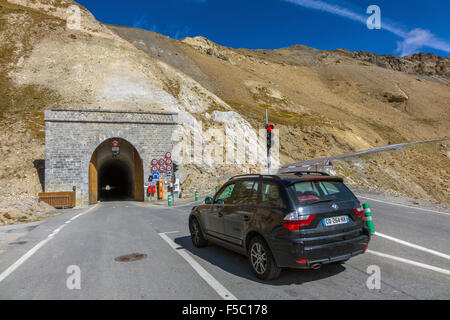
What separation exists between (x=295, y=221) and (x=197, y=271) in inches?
84.5

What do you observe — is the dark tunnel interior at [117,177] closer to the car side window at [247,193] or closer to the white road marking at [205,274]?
the white road marking at [205,274]

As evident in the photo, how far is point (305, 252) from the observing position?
4.22 meters

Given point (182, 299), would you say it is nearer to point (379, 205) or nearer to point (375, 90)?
point (379, 205)

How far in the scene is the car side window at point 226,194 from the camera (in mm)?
5979

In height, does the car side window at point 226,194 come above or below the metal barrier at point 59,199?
above

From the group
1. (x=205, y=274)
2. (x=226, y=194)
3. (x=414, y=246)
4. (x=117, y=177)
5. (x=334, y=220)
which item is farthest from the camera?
(x=117, y=177)

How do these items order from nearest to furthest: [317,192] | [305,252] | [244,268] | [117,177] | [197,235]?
1. [305,252]
2. [317,192]
3. [244,268]
4. [197,235]
5. [117,177]

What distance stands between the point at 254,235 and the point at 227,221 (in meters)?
0.86

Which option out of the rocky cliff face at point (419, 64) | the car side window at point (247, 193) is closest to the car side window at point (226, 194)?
the car side window at point (247, 193)

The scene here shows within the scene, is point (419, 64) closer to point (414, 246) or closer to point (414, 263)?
point (414, 246)

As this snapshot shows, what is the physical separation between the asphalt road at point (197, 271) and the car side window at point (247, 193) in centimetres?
125

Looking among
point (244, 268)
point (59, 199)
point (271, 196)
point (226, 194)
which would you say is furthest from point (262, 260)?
point (59, 199)

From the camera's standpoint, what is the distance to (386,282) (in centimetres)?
446
